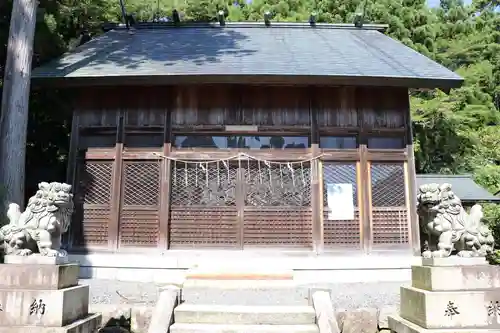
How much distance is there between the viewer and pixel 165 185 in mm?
9297

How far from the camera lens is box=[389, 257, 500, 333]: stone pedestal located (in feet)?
15.5

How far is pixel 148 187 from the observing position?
941 cm

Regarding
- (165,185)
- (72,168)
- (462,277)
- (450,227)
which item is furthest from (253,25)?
(462,277)

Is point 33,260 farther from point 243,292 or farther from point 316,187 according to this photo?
point 316,187

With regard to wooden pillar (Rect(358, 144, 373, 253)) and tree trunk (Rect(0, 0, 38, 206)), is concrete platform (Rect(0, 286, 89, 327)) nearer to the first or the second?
tree trunk (Rect(0, 0, 38, 206))

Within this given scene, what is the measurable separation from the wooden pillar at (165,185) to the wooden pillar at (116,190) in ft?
3.33

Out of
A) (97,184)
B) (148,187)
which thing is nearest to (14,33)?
(97,184)

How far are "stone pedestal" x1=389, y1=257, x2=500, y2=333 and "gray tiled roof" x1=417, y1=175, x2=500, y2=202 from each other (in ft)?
24.4

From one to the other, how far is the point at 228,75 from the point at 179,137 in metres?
2.00

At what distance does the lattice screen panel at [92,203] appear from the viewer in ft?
30.7

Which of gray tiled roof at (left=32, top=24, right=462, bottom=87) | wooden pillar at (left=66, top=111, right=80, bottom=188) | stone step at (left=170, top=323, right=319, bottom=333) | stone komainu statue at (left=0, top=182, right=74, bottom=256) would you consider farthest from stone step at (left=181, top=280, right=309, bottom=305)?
gray tiled roof at (left=32, top=24, right=462, bottom=87)

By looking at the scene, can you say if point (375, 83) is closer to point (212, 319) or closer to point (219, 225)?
point (219, 225)

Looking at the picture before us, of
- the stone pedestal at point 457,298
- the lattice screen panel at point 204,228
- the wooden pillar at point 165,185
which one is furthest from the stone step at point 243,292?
the stone pedestal at point 457,298

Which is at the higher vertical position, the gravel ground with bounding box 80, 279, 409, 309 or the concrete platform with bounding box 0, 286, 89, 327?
the concrete platform with bounding box 0, 286, 89, 327
